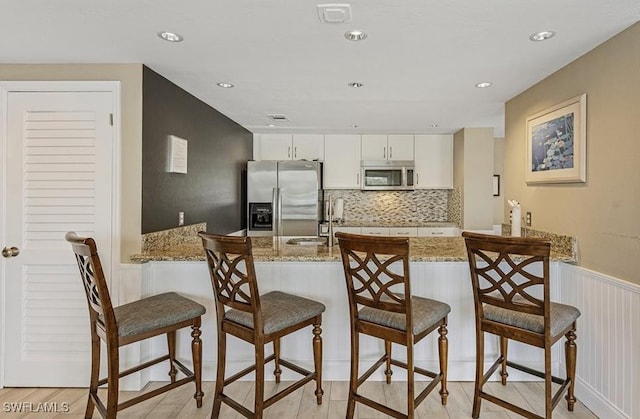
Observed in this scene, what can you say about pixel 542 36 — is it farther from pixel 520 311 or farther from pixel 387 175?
pixel 387 175

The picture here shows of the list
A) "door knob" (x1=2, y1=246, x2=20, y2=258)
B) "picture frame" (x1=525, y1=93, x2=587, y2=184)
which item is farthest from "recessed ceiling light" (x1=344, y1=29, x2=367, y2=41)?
"door knob" (x1=2, y1=246, x2=20, y2=258)

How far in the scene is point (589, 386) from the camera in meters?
2.24

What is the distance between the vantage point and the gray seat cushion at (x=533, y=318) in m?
1.86

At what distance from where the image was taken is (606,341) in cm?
211

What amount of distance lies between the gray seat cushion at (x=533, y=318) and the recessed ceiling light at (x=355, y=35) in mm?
1639

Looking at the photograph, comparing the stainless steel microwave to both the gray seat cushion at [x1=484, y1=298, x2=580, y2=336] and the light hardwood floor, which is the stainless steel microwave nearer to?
the light hardwood floor

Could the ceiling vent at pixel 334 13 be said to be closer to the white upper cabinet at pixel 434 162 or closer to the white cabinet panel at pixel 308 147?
the white cabinet panel at pixel 308 147

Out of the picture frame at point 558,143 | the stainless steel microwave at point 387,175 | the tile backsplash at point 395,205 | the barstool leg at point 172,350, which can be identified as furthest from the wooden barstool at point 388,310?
the tile backsplash at point 395,205

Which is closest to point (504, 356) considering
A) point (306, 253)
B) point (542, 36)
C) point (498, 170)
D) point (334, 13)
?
point (306, 253)

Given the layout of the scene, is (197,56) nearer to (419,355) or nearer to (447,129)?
(419,355)

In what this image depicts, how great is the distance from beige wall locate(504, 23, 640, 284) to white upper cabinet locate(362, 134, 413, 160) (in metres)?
2.51

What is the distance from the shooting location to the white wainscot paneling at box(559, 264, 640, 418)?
191 centimetres

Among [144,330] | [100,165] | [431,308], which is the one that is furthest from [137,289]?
[431,308]

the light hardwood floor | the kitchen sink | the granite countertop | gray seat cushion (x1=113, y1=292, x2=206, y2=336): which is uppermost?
the kitchen sink
